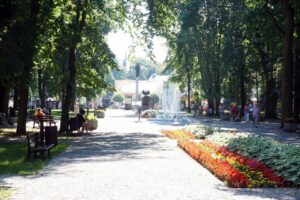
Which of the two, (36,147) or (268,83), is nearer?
(36,147)

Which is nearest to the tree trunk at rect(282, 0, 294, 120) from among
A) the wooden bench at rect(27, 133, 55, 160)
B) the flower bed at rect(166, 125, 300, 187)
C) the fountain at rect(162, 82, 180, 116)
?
the flower bed at rect(166, 125, 300, 187)

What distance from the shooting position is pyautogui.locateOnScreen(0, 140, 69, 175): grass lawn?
13039mm

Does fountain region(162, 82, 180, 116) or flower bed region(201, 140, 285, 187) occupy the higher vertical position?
fountain region(162, 82, 180, 116)

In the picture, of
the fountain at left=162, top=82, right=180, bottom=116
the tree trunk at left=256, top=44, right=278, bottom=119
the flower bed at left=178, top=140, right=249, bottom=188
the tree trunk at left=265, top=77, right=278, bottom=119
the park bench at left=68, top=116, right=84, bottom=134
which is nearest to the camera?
the flower bed at left=178, top=140, right=249, bottom=188

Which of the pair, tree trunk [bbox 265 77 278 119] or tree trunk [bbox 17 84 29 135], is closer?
tree trunk [bbox 17 84 29 135]

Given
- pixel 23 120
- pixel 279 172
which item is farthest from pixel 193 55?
pixel 279 172

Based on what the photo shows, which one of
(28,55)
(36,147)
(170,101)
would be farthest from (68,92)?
(170,101)

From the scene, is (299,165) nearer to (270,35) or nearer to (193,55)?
(270,35)

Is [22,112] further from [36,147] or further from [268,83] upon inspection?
[268,83]

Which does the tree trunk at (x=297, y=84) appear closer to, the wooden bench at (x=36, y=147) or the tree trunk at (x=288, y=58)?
the tree trunk at (x=288, y=58)

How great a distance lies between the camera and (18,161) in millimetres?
14875

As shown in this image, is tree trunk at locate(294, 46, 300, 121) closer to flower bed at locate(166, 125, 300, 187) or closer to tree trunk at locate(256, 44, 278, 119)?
tree trunk at locate(256, 44, 278, 119)

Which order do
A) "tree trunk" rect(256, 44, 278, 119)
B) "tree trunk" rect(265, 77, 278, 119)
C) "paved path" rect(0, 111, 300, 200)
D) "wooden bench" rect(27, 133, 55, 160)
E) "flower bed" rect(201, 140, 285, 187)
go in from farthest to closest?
"tree trunk" rect(265, 77, 278, 119), "tree trunk" rect(256, 44, 278, 119), "wooden bench" rect(27, 133, 55, 160), "flower bed" rect(201, 140, 285, 187), "paved path" rect(0, 111, 300, 200)

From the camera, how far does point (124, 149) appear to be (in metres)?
19.0
